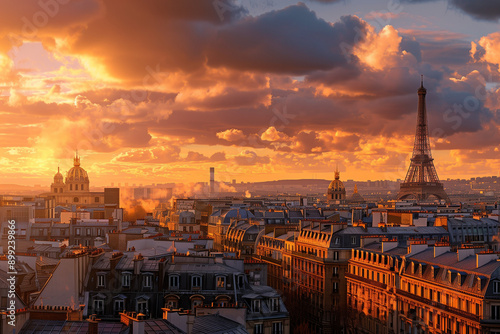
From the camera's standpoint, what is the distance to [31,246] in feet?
217

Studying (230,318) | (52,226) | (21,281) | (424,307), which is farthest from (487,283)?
(52,226)

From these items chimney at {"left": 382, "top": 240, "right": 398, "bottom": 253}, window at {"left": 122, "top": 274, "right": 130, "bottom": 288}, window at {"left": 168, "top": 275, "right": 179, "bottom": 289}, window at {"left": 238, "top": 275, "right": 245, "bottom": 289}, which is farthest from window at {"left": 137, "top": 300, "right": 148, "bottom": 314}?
chimney at {"left": 382, "top": 240, "right": 398, "bottom": 253}

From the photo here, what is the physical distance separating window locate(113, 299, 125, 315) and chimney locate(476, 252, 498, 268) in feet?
68.3

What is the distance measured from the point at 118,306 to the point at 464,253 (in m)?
22.4

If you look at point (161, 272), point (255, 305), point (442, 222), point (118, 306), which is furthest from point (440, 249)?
point (442, 222)

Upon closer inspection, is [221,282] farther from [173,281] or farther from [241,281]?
[173,281]

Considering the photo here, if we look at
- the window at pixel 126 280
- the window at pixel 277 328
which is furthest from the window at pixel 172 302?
the window at pixel 277 328

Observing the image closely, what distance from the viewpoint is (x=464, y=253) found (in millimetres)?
50375

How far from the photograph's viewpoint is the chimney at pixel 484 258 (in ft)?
155

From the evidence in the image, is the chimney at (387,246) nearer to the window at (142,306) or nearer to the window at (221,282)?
the window at (221,282)

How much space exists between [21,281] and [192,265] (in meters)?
9.17

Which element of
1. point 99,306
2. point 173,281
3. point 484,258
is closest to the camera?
point 99,306

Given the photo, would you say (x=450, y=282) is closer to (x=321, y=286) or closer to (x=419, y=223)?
(x=321, y=286)

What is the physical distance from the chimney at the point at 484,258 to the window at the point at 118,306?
2081 cm
